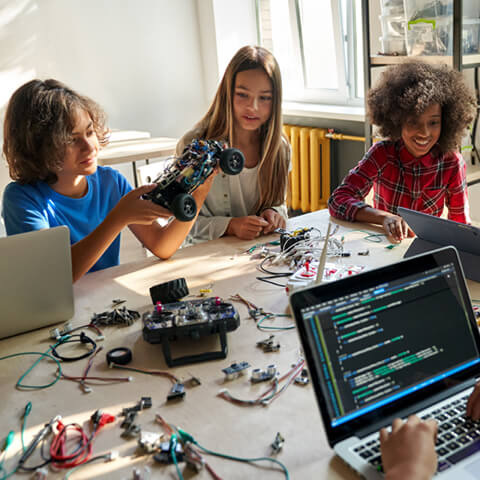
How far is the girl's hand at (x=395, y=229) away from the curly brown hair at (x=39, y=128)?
3.18 feet

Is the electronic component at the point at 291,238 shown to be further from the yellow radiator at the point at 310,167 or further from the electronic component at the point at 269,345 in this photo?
the yellow radiator at the point at 310,167

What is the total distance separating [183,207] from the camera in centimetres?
128

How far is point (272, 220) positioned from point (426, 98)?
685 millimetres

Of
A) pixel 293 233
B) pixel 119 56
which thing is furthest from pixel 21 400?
pixel 119 56

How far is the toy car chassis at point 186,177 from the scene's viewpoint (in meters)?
1.29

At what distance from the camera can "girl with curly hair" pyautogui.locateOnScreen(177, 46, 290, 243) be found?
1828 millimetres

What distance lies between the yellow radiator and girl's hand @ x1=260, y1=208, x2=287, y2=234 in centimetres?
185

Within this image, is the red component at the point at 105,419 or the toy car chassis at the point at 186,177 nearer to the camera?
the red component at the point at 105,419

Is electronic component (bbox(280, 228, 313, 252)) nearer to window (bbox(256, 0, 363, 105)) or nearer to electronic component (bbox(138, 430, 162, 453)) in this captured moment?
electronic component (bbox(138, 430, 162, 453))

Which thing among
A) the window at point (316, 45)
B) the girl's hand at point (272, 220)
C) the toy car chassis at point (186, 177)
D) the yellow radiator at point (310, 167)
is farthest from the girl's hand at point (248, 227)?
the window at point (316, 45)

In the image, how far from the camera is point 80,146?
1.45 metres

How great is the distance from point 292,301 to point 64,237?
649 mm

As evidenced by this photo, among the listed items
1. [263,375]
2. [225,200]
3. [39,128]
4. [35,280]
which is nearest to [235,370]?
[263,375]

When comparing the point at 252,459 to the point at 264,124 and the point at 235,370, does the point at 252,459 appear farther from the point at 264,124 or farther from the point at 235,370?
the point at 264,124
